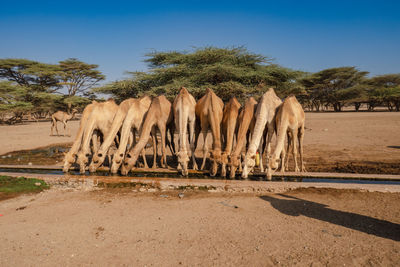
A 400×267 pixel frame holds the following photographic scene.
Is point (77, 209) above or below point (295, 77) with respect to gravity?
below

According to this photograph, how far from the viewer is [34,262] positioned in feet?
9.71

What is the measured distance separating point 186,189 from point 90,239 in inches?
93.2

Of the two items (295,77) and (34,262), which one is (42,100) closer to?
(295,77)

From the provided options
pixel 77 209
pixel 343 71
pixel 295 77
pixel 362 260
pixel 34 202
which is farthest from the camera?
pixel 343 71

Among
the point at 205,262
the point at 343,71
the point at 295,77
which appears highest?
the point at 343,71

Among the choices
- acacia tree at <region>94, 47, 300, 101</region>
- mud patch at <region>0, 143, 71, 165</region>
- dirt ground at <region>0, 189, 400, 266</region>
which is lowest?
dirt ground at <region>0, 189, 400, 266</region>

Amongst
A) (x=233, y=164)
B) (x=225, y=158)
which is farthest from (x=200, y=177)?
(x=233, y=164)

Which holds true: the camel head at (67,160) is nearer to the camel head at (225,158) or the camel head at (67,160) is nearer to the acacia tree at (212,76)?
the camel head at (225,158)

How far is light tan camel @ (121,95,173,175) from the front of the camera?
624cm

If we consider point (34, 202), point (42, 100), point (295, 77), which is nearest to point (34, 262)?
point (34, 202)

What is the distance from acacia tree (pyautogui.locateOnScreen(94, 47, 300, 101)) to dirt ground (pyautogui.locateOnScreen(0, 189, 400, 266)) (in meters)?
10.9

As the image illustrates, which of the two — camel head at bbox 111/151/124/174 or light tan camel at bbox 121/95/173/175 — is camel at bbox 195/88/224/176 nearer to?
light tan camel at bbox 121/95/173/175

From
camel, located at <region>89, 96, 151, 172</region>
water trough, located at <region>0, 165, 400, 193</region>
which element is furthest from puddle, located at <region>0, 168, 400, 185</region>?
camel, located at <region>89, 96, 151, 172</region>

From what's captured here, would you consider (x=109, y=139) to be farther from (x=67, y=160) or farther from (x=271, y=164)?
(x=271, y=164)
